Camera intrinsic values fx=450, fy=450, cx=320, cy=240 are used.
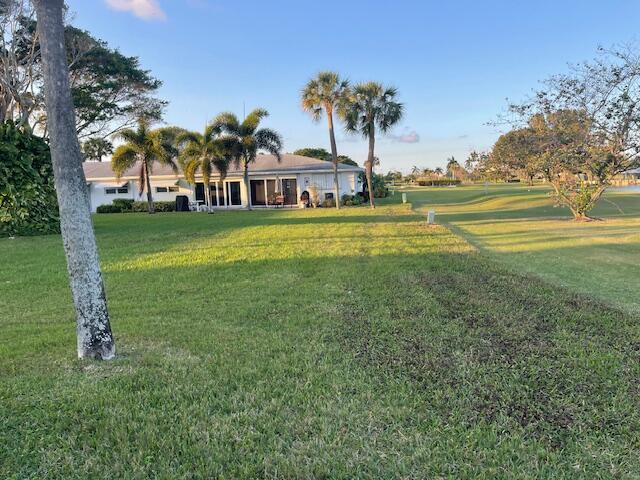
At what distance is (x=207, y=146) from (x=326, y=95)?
7.94 metres

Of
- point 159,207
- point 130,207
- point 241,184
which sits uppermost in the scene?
point 241,184

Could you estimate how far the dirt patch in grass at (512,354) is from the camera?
2.98 meters

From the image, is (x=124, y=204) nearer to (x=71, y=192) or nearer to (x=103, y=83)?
(x=103, y=83)

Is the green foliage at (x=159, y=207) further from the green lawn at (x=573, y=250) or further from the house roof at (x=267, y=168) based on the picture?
the green lawn at (x=573, y=250)

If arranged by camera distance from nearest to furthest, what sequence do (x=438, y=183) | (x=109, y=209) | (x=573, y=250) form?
(x=573, y=250), (x=109, y=209), (x=438, y=183)

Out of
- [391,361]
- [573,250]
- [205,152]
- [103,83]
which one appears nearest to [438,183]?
[205,152]

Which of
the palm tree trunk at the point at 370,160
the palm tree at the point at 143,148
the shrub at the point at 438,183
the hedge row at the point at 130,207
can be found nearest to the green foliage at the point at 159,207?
the hedge row at the point at 130,207

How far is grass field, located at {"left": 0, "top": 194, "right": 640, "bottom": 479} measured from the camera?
253 centimetres

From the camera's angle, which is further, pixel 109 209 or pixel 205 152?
pixel 109 209

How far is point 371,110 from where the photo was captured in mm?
27391

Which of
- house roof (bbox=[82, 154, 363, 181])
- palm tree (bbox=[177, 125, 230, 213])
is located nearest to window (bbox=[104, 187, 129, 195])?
house roof (bbox=[82, 154, 363, 181])

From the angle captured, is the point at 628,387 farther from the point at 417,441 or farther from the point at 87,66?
the point at 87,66

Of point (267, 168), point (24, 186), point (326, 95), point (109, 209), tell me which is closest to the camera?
point (24, 186)

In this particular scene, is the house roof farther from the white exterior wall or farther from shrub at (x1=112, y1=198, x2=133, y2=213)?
shrub at (x1=112, y1=198, x2=133, y2=213)
